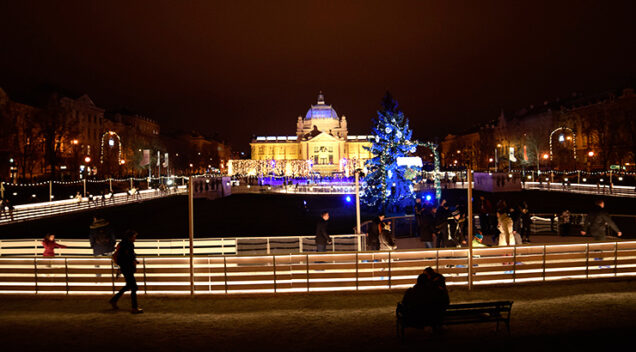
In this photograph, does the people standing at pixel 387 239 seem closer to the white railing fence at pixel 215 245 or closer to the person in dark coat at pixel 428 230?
the person in dark coat at pixel 428 230

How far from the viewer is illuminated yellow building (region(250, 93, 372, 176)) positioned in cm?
14638

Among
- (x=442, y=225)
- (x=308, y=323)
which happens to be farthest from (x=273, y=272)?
(x=442, y=225)

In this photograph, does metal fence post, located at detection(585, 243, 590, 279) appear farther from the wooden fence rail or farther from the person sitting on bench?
the person sitting on bench

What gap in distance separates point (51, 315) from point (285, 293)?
4.64 m

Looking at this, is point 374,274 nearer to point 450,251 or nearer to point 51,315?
point 450,251

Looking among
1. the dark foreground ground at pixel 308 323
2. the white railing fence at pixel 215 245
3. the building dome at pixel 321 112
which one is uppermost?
the building dome at pixel 321 112

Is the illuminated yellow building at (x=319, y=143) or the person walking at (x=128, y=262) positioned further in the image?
the illuminated yellow building at (x=319, y=143)

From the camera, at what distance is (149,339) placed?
7.95 metres

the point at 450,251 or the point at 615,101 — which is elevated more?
the point at 615,101

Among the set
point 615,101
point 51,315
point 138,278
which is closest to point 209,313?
point 138,278

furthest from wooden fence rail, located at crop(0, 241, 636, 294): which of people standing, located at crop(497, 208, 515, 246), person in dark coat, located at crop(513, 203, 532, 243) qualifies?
person in dark coat, located at crop(513, 203, 532, 243)

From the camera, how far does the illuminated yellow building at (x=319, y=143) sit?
14638 centimetres

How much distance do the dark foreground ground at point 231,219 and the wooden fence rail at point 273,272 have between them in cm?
991

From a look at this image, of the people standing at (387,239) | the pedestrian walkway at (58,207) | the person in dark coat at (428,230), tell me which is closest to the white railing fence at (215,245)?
the person in dark coat at (428,230)
